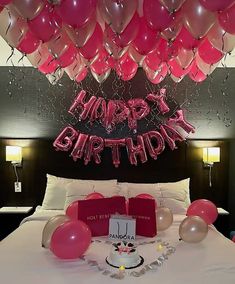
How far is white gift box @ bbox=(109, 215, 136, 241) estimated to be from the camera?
2177 millimetres

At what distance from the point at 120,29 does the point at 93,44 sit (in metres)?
0.36

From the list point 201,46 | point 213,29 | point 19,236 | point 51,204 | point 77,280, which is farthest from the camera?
point 51,204

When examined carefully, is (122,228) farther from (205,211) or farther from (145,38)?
(145,38)

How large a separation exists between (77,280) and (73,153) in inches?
76.1

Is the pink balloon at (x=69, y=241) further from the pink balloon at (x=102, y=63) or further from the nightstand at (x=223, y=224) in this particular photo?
the nightstand at (x=223, y=224)

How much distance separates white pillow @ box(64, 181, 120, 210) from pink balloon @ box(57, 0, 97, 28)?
1.95 m

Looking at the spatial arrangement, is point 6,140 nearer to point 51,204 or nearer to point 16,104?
point 16,104

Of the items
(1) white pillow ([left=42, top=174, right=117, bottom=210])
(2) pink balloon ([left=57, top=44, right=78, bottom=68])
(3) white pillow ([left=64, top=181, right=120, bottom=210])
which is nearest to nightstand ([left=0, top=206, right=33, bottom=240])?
(1) white pillow ([left=42, top=174, right=117, bottom=210])

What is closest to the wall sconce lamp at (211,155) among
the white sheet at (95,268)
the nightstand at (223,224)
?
the nightstand at (223,224)

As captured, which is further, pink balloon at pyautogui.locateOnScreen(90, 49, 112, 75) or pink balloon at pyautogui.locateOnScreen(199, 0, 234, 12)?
pink balloon at pyautogui.locateOnScreen(90, 49, 112, 75)

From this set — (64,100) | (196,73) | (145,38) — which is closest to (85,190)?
(64,100)

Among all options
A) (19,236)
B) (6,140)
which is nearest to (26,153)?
(6,140)

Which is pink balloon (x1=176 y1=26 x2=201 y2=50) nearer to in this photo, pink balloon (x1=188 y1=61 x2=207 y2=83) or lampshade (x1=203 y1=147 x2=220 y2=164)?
pink balloon (x1=188 y1=61 x2=207 y2=83)

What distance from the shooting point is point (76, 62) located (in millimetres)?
2338
